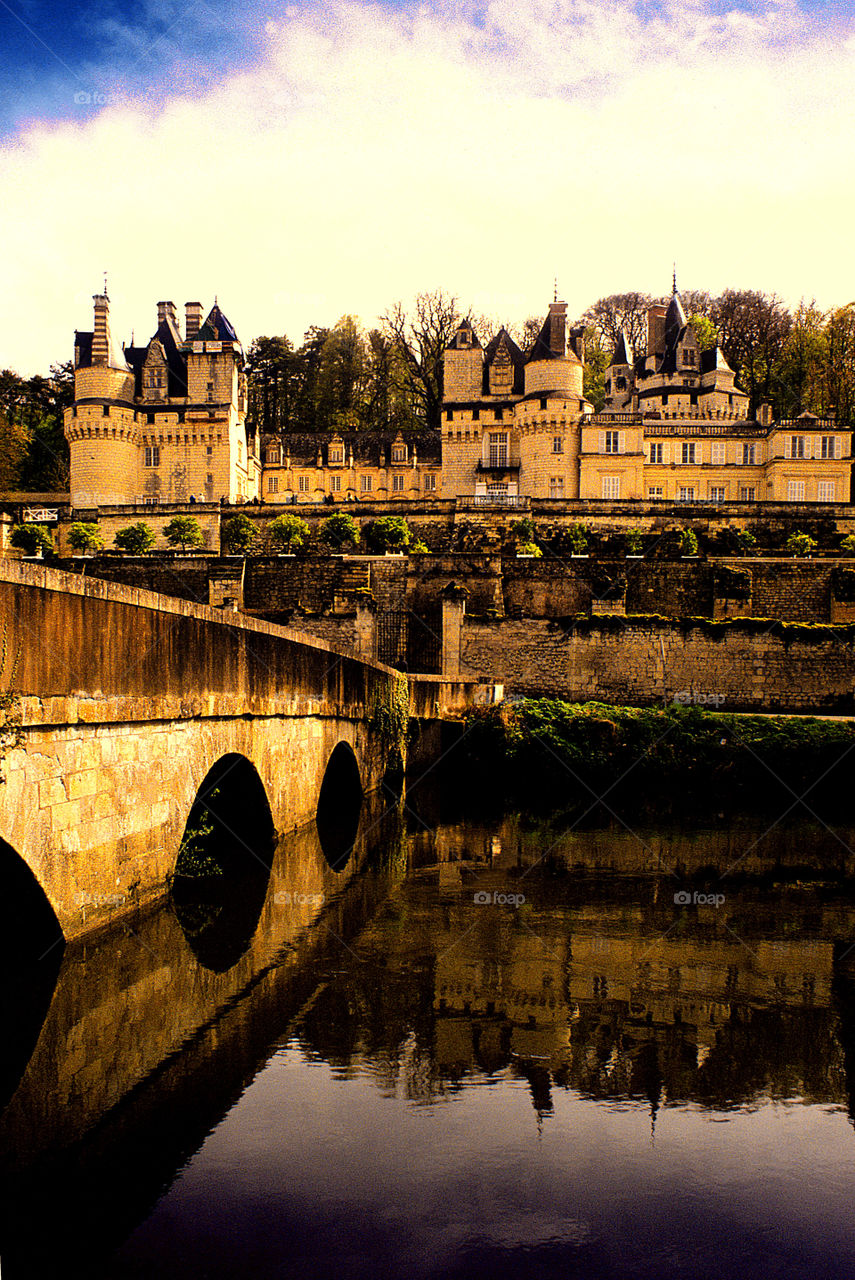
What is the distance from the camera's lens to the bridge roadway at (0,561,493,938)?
7578 millimetres

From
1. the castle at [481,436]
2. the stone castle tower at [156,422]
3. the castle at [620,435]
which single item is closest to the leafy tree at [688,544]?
the castle at [620,435]

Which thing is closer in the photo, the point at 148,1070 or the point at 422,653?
the point at 148,1070

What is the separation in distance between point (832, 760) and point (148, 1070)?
22.8 metres

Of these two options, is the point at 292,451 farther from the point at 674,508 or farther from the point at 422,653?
the point at 422,653

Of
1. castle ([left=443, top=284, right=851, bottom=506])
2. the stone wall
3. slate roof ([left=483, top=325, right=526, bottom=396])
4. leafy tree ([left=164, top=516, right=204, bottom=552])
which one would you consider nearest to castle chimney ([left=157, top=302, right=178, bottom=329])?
castle ([left=443, top=284, right=851, bottom=506])

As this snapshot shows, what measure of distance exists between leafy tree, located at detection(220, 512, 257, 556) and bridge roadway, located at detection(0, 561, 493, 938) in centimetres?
3976

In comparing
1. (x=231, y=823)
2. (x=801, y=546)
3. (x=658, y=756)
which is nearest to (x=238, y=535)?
(x=801, y=546)

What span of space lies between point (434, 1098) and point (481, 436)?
60718 millimetres

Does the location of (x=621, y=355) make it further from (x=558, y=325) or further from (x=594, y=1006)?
(x=594, y=1006)

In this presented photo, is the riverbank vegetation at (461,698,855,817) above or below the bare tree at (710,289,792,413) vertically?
below

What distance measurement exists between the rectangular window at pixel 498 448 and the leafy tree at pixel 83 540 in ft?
83.3

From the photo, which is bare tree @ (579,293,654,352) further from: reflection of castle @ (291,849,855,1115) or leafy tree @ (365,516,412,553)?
reflection of castle @ (291,849,855,1115)

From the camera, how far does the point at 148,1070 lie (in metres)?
7.73

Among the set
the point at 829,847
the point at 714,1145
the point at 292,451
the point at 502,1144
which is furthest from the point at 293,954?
the point at 292,451
